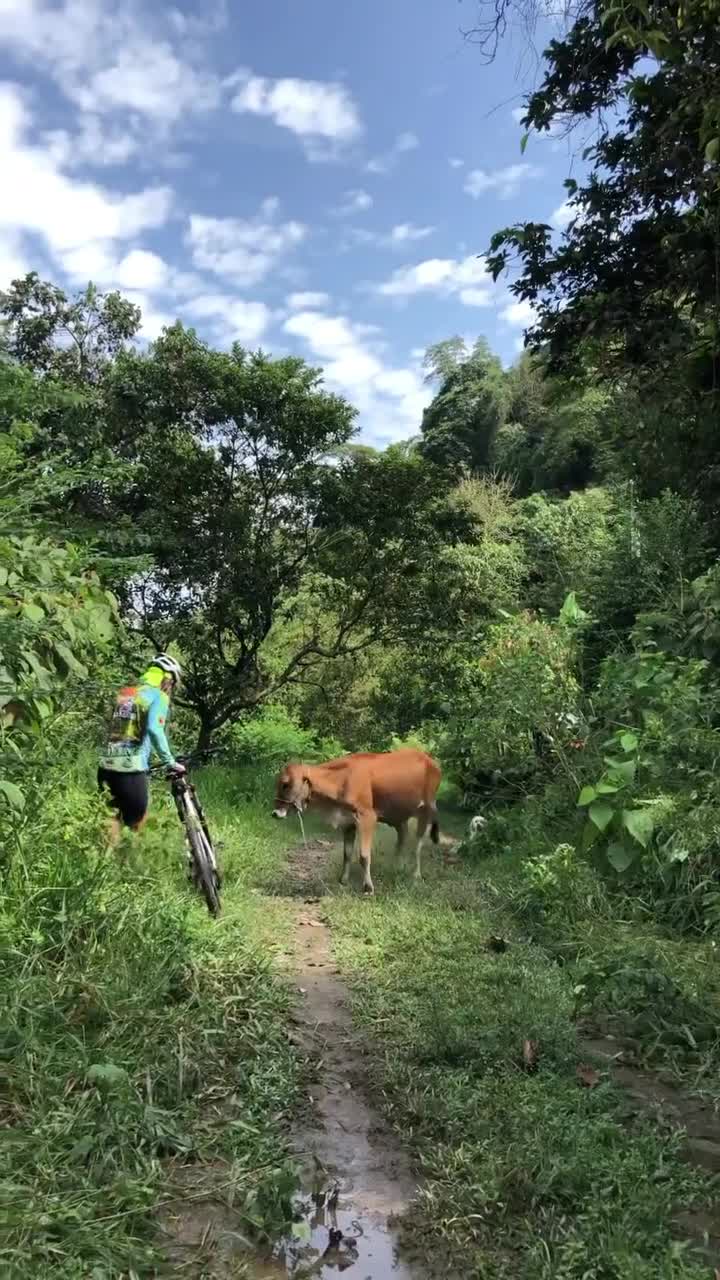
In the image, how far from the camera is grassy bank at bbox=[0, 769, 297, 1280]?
9.14ft

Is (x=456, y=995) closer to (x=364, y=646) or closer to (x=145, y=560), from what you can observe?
(x=145, y=560)

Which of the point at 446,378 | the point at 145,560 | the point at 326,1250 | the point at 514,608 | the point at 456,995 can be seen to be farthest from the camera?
the point at 446,378

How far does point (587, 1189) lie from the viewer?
2.98 m

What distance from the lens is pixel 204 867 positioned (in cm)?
598

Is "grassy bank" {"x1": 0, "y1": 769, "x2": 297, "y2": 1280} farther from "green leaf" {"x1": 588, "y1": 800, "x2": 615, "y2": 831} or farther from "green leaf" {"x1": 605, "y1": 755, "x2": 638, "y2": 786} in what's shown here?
"green leaf" {"x1": 605, "y1": 755, "x2": 638, "y2": 786}

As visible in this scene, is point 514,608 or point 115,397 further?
point 514,608

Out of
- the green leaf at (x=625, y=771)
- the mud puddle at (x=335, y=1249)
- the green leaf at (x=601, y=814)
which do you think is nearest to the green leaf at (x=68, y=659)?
the mud puddle at (x=335, y=1249)

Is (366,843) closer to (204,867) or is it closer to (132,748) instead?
(204,867)

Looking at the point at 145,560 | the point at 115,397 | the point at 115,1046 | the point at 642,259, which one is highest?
the point at 115,397

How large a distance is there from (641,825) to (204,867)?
117 inches

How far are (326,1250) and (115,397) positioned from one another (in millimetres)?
10895

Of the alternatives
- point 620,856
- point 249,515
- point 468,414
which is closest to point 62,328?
point 249,515

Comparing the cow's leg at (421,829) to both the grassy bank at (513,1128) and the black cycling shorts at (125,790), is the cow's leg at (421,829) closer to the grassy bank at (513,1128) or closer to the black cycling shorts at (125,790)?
the grassy bank at (513,1128)

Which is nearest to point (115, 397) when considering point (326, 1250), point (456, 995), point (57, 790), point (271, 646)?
point (271, 646)
